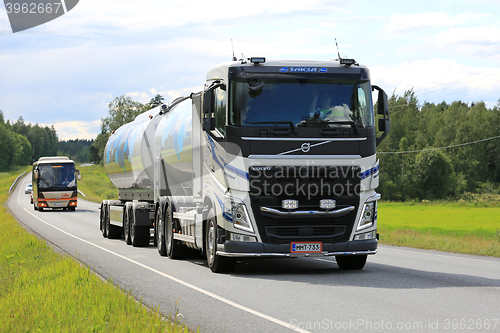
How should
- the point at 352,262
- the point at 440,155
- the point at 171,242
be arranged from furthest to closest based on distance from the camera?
the point at 440,155, the point at 171,242, the point at 352,262

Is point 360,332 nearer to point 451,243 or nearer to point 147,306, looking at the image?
point 147,306

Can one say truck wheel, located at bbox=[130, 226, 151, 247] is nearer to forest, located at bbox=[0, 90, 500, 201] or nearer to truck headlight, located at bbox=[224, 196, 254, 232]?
truck headlight, located at bbox=[224, 196, 254, 232]

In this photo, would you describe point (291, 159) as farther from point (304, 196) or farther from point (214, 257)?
point (214, 257)

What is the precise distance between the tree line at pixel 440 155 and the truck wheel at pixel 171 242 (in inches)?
3023

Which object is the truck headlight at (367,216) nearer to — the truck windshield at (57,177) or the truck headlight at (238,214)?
the truck headlight at (238,214)

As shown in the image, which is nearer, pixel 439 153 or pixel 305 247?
pixel 305 247

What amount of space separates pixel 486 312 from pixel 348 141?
4526mm

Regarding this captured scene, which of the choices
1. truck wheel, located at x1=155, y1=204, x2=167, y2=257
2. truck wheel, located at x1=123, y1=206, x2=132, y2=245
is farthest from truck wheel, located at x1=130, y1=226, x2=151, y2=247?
truck wheel, located at x1=155, y1=204, x2=167, y2=257

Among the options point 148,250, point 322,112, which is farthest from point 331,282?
point 148,250

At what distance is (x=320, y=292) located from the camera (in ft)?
32.4

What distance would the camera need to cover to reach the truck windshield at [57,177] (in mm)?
48750

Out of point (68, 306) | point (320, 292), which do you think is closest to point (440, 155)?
→ point (320, 292)

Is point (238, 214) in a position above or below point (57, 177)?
above

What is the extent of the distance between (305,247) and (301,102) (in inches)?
103
